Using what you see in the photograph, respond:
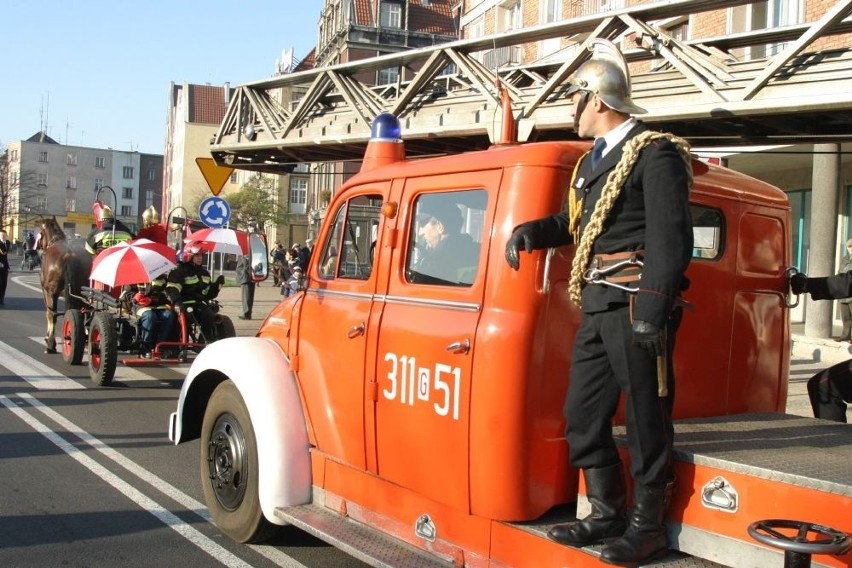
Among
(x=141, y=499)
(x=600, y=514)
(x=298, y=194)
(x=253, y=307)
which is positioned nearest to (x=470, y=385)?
(x=600, y=514)

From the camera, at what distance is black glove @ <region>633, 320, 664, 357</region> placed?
3074 mm

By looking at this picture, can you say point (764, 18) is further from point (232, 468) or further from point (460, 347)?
point (460, 347)

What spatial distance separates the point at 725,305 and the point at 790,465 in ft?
4.06

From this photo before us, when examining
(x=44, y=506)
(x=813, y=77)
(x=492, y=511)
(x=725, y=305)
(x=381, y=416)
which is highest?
(x=813, y=77)

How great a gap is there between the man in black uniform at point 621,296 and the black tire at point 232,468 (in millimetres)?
2019

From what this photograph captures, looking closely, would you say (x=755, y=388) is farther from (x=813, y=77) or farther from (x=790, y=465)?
(x=813, y=77)

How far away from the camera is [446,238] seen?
406cm

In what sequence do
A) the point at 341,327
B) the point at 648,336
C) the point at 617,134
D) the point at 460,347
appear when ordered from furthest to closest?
the point at 341,327, the point at 460,347, the point at 617,134, the point at 648,336

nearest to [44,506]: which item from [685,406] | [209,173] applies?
[685,406]

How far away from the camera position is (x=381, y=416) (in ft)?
13.4

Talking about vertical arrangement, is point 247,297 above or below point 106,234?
below

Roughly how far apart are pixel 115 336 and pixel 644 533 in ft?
26.2

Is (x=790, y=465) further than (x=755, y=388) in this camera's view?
No

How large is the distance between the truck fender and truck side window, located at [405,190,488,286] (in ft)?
3.41
